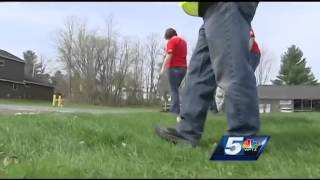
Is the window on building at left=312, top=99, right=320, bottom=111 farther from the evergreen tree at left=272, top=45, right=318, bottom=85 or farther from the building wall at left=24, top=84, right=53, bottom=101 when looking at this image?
the building wall at left=24, top=84, right=53, bottom=101

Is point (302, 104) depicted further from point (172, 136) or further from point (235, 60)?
point (235, 60)

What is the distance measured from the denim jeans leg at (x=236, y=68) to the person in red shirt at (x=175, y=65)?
5.13 metres

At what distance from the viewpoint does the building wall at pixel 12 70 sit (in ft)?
194

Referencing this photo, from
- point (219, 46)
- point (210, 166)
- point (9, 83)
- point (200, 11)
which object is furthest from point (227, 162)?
point (9, 83)

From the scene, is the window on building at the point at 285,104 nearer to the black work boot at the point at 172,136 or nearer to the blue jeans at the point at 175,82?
the blue jeans at the point at 175,82

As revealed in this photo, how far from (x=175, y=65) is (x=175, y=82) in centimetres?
30

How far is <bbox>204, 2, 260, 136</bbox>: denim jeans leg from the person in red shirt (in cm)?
513

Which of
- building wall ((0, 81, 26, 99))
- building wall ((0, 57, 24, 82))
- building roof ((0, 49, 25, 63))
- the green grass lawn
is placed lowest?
the green grass lawn

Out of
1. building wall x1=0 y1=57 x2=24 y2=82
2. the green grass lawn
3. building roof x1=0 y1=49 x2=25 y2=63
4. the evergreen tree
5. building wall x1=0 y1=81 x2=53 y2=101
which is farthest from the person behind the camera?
the evergreen tree

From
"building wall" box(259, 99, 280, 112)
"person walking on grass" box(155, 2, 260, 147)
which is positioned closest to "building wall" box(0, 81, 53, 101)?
"building wall" box(259, 99, 280, 112)

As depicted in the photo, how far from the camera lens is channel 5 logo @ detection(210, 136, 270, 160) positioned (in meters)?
2.74

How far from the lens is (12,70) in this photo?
61125mm

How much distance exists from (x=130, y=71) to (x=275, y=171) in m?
73.7

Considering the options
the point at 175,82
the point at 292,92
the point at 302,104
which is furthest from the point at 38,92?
the point at 175,82
